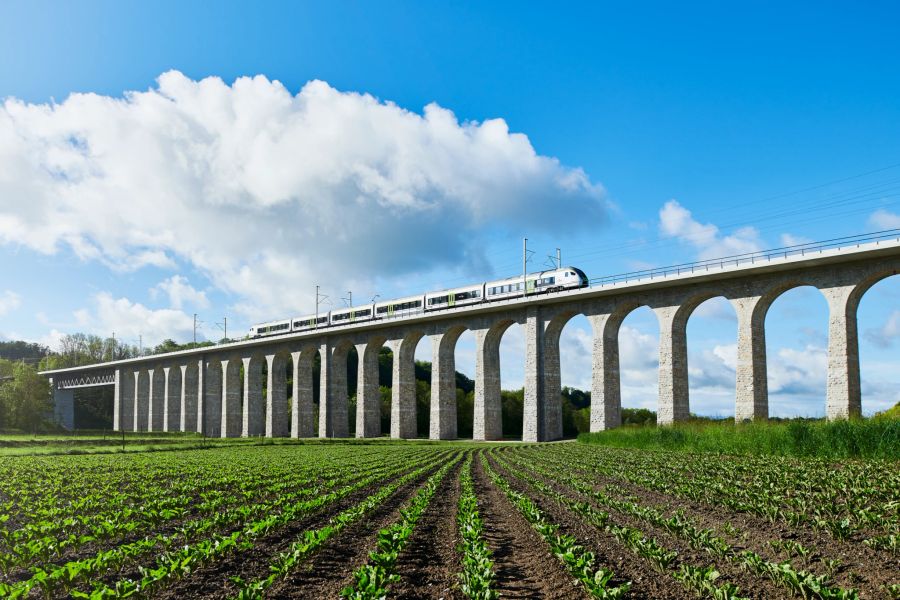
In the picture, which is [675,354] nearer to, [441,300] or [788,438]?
[788,438]

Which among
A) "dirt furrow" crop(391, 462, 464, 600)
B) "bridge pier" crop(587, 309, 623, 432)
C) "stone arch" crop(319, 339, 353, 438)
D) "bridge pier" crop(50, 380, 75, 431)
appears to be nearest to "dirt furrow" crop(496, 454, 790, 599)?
"dirt furrow" crop(391, 462, 464, 600)

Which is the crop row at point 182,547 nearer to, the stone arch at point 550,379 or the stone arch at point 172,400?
the stone arch at point 550,379

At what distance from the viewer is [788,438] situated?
26.7 meters

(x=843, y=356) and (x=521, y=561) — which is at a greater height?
(x=843, y=356)

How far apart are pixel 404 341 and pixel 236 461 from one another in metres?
32.2

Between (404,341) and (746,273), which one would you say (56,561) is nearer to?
(746,273)

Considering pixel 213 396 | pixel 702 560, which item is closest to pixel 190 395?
pixel 213 396

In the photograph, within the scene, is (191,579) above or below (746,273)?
below

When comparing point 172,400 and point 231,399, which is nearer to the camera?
point 231,399

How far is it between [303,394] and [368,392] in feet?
36.8

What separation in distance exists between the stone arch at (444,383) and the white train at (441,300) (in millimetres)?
2603

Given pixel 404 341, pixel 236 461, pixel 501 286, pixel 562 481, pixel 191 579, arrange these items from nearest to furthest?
pixel 191 579, pixel 562 481, pixel 236 461, pixel 501 286, pixel 404 341

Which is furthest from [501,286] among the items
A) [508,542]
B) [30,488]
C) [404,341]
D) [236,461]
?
[508,542]

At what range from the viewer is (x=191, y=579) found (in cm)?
1012
